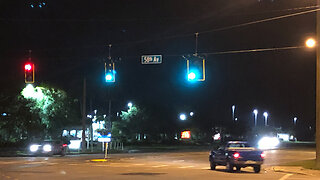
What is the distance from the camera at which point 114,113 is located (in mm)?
97750

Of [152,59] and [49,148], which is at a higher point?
[152,59]

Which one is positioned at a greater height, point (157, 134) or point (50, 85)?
point (50, 85)

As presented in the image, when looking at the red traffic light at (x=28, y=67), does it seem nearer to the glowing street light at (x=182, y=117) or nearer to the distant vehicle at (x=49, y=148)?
the distant vehicle at (x=49, y=148)

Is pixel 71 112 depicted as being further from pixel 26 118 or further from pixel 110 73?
pixel 110 73

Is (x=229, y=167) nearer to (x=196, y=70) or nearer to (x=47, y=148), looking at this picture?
(x=196, y=70)

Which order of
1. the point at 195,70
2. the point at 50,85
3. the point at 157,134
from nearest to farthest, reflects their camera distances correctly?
the point at 195,70
the point at 50,85
the point at 157,134

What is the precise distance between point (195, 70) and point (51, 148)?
24.3 metres

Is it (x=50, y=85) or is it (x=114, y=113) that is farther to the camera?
(x=114, y=113)

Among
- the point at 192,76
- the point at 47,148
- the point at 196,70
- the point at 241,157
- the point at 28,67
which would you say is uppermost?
the point at 28,67

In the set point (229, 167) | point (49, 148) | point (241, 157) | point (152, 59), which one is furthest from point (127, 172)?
point (49, 148)

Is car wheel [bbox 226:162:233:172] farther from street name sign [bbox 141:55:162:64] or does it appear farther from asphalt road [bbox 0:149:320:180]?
street name sign [bbox 141:55:162:64]

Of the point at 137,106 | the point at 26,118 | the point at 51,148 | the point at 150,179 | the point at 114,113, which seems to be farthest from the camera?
the point at 114,113

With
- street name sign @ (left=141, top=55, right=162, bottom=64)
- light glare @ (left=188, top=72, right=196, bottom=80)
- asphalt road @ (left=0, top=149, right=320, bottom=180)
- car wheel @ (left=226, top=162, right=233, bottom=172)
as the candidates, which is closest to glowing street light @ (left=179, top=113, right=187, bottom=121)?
asphalt road @ (left=0, top=149, right=320, bottom=180)

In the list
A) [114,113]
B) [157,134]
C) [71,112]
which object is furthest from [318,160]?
[114,113]
